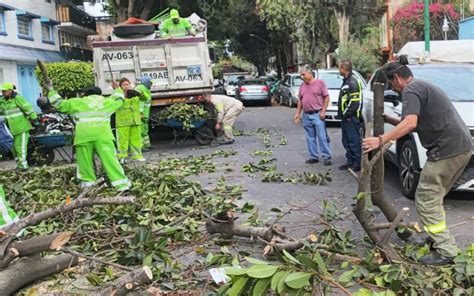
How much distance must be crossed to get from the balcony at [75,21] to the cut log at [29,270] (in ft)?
97.5

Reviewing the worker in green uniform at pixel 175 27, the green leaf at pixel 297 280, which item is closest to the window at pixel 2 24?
the worker in green uniform at pixel 175 27

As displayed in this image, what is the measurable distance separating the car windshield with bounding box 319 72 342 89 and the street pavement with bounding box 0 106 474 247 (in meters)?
2.90

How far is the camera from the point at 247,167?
8727 millimetres

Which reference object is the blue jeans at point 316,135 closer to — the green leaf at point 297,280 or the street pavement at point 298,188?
the street pavement at point 298,188

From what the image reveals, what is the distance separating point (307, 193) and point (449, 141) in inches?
→ 111

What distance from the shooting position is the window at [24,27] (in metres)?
25.7

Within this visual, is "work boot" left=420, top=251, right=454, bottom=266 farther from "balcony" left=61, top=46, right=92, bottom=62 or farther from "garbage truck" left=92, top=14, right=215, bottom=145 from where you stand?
"balcony" left=61, top=46, right=92, bottom=62

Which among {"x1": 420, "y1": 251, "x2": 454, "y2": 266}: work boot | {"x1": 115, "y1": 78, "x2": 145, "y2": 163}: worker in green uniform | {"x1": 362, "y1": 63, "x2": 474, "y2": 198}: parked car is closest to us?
{"x1": 420, "y1": 251, "x2": 454, "y2": 266}: work boot

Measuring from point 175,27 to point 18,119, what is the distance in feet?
13.9

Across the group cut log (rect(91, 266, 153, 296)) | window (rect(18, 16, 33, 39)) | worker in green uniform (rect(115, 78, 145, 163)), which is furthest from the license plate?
window (rect(18, 16, 33, 39))

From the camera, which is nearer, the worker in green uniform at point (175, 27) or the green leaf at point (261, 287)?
the green leaf at point (261, 287)

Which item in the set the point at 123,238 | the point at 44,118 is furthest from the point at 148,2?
the point at 123,238

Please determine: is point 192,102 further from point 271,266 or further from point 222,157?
point 271,266

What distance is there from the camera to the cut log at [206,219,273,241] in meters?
4.72
